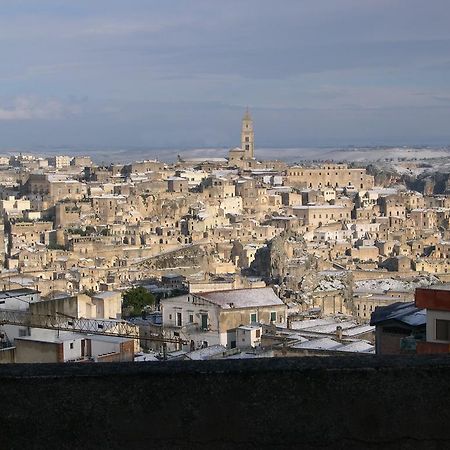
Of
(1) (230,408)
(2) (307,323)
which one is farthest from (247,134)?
(1) (230,408)

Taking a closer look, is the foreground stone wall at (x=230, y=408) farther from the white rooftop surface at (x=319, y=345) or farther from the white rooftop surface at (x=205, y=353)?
the white rooftop surface at (x=319, y=345)

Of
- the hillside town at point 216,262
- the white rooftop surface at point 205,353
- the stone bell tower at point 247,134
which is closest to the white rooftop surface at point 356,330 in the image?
the hillside town at point 216,262

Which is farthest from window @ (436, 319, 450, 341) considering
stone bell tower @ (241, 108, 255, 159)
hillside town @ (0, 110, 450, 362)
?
stone bell tower @ (241, 108, 255, 159)

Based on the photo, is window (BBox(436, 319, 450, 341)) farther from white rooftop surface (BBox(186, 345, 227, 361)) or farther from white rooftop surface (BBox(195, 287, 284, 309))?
white rooftop surface (BBox(195, 287, 284, 309))

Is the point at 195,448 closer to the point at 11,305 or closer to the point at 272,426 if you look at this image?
the point at 272,426

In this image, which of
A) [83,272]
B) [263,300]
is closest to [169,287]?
[83,272]

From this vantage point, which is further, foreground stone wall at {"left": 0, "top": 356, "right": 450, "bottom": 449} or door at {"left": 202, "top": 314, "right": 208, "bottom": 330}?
door at {"left": 202, "top": 314, "right": 208, "bottom": 330}
